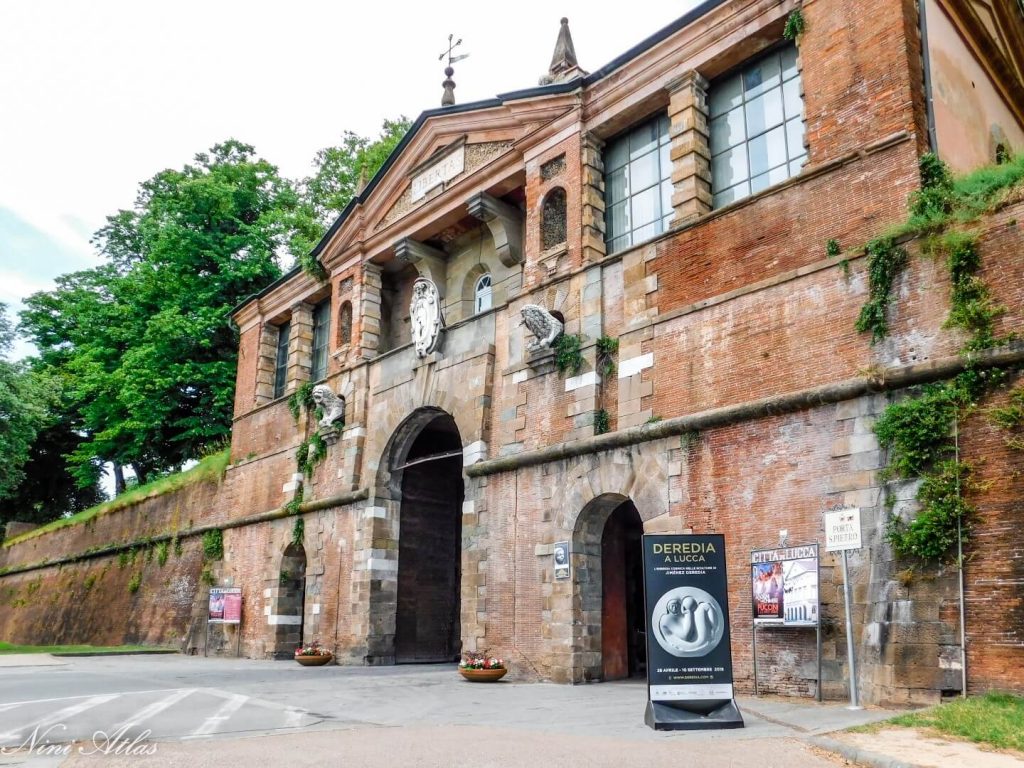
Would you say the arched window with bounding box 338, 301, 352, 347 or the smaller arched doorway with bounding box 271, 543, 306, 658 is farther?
the arched window with bounding box 338, 301, 352, 347

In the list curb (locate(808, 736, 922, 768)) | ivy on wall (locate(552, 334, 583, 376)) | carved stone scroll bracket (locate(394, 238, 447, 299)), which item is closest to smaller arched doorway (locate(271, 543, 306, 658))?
carved stone scroll bracket (locate(394, 238, 447, 299))

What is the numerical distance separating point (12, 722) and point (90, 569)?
86.3 feet

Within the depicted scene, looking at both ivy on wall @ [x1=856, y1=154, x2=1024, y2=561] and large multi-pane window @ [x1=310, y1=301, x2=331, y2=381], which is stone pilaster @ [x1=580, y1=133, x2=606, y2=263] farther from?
large multi-pane window @ [x1=310, y1=301, x2=331, y2=381]

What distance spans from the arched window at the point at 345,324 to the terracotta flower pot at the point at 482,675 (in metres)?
10.4

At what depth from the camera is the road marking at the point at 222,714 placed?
8.51m

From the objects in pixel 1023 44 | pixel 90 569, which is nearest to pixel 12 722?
pixel 1023 44

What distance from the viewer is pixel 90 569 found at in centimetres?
3284

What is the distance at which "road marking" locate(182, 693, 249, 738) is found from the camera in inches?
335

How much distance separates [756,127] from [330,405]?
38.6ft

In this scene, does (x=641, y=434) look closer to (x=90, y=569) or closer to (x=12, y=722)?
(x=12, y=722)

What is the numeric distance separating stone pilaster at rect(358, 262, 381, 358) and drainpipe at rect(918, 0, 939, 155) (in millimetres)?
13293

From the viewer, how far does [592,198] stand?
16141mm

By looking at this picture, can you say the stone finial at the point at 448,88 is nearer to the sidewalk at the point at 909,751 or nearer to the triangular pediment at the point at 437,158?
the triangular pediment at the point at 437,158

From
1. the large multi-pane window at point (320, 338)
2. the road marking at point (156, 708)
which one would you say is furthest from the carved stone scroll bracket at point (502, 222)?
the road marking at point (156, 708)
